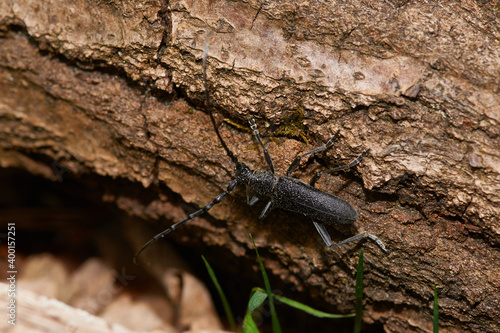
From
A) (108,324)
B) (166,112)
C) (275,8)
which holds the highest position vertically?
(275,8)

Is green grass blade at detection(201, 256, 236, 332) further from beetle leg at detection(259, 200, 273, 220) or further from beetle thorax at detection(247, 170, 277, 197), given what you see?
beetle thorax at detection(247, 170, 277, 197)

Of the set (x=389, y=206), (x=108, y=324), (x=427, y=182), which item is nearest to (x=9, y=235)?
(x=108, y=324)

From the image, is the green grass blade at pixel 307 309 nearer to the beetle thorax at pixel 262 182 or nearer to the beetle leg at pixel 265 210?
the beetle leg at pixel 265 210

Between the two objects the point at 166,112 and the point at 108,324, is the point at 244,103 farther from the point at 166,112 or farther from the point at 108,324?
the point at 108,324

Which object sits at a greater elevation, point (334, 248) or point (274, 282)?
point (334, 248)

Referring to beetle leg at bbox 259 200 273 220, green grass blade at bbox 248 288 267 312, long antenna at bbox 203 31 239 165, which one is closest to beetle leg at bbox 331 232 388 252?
beetle leg at bbox 259 200 273 220

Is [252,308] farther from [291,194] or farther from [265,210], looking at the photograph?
[291,194]
